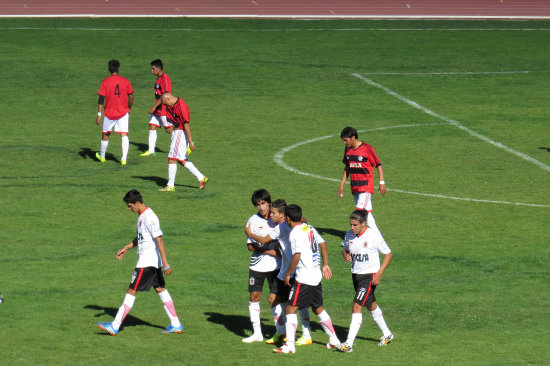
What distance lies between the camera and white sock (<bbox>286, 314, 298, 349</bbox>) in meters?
12.7

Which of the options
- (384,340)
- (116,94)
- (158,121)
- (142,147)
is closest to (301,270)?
(384,340)

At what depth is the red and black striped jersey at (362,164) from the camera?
17828 millimetres

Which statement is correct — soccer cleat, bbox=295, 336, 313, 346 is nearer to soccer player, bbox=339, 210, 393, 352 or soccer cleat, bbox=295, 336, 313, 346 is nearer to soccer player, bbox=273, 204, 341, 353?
soccer player, bbox=273, 204, 341, 353

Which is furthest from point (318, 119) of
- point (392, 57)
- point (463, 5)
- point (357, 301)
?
point (463, 5)

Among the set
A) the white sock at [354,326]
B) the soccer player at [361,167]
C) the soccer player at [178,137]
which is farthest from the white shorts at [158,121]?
the white sock at [354,326]

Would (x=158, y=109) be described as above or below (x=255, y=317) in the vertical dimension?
above

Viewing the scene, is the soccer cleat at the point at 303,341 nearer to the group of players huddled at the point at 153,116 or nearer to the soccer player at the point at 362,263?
the soccer player at the point at 362,263

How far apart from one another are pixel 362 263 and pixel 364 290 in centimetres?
36

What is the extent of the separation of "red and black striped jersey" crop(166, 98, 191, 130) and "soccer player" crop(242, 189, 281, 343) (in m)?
8.49

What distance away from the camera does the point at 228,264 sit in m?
17.0

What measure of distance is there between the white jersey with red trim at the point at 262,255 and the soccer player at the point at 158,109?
1133cm

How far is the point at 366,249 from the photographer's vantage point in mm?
13000

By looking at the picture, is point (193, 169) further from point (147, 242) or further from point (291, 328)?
point (291, 328)

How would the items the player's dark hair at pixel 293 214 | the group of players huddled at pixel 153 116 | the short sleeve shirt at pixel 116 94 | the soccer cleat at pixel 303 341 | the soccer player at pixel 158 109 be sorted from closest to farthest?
the player's dark hair at pixel 293 214
the soccer cleat at pixel 303 341
the group of players huddled at pixel 153 116
the short sleeve shirt at pixel 116 94
the soccer player at pixel 158 109
